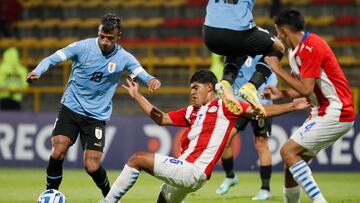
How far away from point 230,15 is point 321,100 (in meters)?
1.35

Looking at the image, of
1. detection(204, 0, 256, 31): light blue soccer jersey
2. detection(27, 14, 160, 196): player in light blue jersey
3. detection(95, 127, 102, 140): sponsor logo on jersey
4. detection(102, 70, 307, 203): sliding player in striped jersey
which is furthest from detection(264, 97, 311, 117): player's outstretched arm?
detection(95, 127, 102, 140): sponsor logo on jersey

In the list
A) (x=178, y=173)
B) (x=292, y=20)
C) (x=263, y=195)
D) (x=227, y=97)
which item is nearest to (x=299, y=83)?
(x=292, y=20)

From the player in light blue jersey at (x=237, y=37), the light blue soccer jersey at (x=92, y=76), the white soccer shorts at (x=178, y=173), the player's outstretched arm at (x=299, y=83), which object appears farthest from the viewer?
the light blue soccer jersey at (x=92, y=76)

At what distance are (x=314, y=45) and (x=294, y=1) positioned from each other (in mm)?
12863

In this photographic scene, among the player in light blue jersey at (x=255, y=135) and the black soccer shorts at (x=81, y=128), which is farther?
the player in light blue jersey at (x=255, y=135)

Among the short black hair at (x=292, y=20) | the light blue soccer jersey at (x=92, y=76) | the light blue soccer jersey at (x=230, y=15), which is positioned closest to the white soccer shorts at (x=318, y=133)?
the short black hair at (x=292, y=20)

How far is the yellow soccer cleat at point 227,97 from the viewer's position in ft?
27.2

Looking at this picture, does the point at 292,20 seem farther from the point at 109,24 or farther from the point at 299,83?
the point at 109,24

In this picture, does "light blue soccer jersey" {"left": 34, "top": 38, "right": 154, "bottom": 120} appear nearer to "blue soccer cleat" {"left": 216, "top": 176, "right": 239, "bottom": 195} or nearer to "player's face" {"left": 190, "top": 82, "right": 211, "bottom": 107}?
"player's face" {"left": 190, "top": 82, "right": 211, "bottom": 107}

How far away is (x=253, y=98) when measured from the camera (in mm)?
8570

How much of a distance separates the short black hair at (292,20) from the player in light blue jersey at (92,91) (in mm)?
1975

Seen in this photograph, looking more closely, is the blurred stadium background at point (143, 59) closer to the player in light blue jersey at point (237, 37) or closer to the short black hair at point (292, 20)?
the player in light blue jersey at point (237, 37)

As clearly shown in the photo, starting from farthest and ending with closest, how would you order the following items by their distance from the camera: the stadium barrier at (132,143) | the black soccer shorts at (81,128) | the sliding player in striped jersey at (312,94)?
the stadium barrier at (132,143) < the black soccer shorts at (81,128) < the sliding player in striped jersey at (312,94)

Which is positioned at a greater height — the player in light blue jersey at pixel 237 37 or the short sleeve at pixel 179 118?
the player in light blue jersey at pixel 237 37
